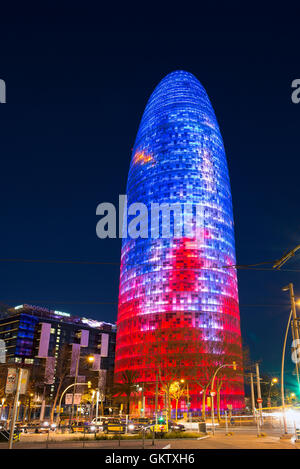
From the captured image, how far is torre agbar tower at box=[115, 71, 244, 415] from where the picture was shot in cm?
10969

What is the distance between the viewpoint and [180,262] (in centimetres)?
12088

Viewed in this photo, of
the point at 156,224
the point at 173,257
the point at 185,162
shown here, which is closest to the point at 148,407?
the point at 173,257

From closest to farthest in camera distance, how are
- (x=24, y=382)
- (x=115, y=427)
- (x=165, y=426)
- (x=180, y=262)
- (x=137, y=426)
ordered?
(x=24, y=382)
(x=115, y=427)
(x=137, y=426)
(x=165, y=426)
(x=180, y=262)

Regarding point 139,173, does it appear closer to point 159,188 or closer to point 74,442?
point 159,188

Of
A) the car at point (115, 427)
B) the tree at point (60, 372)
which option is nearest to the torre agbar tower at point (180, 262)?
the tree at point (60, 372)

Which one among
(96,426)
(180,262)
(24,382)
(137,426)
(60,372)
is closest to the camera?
(24,382)

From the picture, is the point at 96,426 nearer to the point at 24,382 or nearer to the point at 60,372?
the point at 24,382

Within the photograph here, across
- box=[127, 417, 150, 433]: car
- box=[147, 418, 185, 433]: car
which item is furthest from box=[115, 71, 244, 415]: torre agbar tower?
box=[127, 417, 150, 433]: car

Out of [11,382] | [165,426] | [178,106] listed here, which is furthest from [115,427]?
[178,106]

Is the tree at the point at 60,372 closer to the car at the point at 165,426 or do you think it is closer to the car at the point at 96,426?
the car at the point at 96,426

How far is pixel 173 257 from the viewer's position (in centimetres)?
12169

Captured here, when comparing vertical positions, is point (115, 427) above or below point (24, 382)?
below

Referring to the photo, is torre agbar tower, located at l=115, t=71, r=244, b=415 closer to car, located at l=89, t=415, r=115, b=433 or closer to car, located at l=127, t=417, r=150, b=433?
car, located at l=89, t=415, r=115, b=433

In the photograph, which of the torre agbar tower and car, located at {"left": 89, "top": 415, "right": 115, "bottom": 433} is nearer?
car, located at {"left": 89, "top": 415, "right": 115, "bottom": 433}
